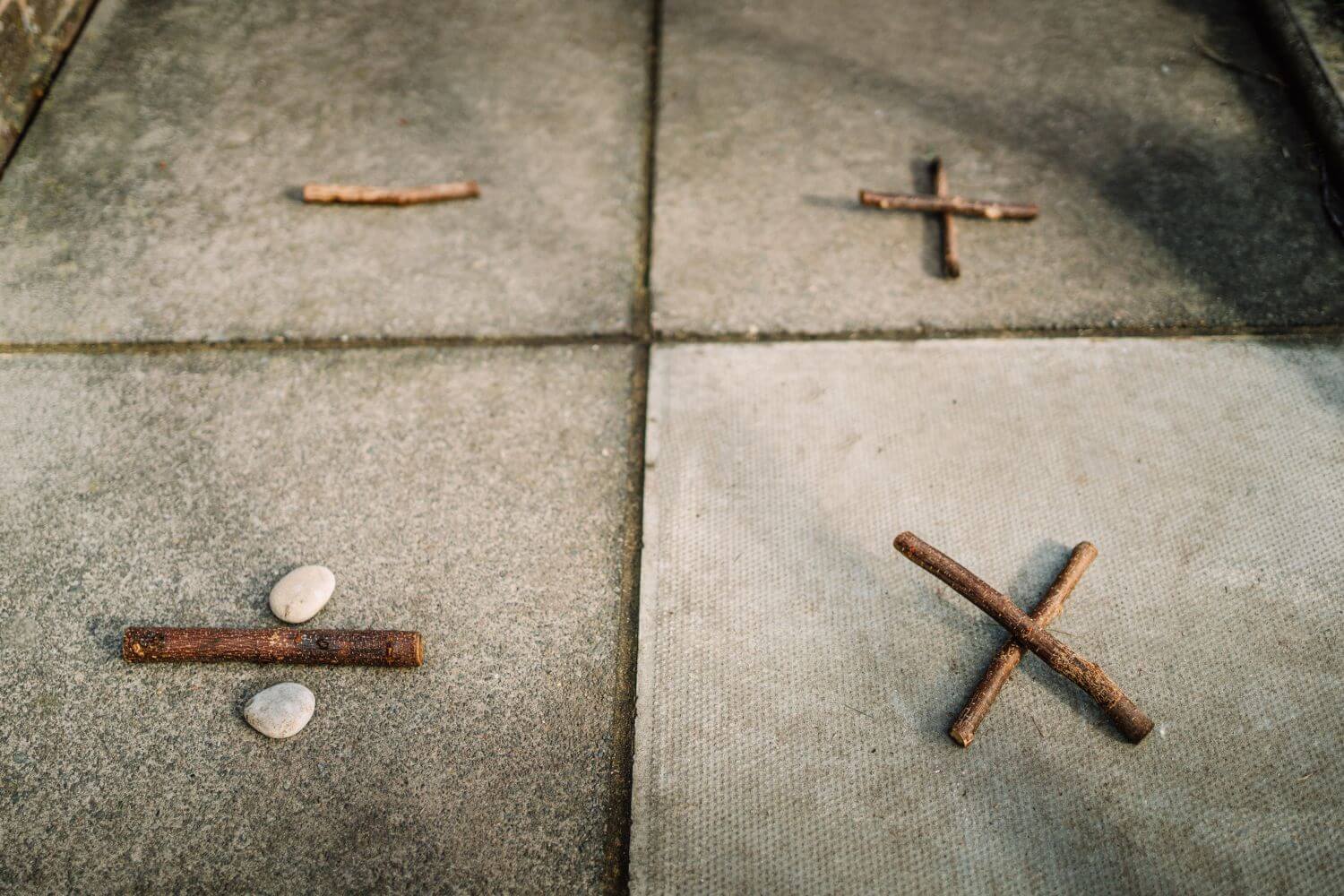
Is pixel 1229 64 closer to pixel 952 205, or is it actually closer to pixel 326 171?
pixel 952 205

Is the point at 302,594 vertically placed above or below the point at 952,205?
below

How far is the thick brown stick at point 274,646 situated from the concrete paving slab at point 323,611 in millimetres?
49

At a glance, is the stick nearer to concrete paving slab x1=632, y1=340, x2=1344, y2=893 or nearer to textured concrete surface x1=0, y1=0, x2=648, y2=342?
concrete paving slab x1=632, y1=340, x2=1344, y2=893

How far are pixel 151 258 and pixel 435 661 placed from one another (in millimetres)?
1585

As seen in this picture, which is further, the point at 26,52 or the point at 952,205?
the point at 26,52

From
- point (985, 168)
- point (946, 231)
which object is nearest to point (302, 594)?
point (946, 231)

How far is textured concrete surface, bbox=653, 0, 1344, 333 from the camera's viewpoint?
2275mm

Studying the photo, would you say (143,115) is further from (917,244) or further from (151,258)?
(917,244)

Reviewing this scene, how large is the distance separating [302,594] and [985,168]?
2326 mm

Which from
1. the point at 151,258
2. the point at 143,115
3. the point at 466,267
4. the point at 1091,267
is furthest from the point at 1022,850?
the point at 143,115

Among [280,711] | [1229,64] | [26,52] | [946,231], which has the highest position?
[26,52]

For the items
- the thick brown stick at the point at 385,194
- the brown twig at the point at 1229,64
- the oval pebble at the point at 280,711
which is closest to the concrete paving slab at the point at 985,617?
the oval pebble at the point at 280,711

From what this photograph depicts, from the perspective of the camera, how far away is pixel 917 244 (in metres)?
2.41

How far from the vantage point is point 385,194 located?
8.16ft
